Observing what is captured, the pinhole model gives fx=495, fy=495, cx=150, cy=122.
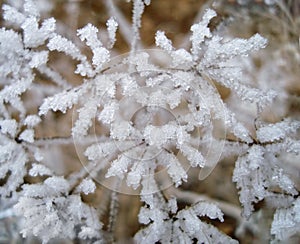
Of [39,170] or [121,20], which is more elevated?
[121,20]

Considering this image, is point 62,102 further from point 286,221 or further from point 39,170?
point 286,221

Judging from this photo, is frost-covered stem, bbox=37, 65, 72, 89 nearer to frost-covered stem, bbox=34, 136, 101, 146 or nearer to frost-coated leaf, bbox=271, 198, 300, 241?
frost-covered stem, bbox=34, 136, 101, 146

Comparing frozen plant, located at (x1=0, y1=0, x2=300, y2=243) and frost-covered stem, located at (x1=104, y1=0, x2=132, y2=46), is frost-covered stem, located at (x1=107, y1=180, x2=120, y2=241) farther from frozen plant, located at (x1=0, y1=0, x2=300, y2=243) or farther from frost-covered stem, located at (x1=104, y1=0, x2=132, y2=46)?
frost-covered stem, located at (x1=104, y1=0, x2=132, y2=46)

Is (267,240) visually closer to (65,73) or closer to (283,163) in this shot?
(283,163)

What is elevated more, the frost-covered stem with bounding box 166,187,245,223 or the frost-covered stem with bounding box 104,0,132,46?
the frost-covered stem with bounding box 104,0,132,46

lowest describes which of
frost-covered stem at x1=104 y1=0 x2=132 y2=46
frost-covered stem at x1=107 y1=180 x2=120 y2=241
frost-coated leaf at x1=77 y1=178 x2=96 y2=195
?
frost-covered stem at x1=107 y1=180 x2=120 y2=241

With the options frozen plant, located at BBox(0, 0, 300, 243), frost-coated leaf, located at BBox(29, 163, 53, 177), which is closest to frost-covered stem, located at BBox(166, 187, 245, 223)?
frozen plant, located at BBox(0, 0, 300, 243)

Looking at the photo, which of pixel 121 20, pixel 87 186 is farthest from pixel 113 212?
pixel 121 20

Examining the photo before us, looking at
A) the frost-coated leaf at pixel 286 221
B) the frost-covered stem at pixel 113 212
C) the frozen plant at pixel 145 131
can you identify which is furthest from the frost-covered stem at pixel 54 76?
the frost-coated leaf at pixel 286 221

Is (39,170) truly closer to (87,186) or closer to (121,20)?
(87,186)

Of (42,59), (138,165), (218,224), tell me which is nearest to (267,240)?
(218,224)
